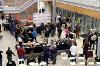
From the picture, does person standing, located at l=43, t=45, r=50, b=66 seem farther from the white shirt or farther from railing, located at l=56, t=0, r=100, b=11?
railing, located at l=56, t=0, r=100, b=11

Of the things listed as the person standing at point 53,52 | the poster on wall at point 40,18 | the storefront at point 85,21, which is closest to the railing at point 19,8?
the storefront at point 85,21

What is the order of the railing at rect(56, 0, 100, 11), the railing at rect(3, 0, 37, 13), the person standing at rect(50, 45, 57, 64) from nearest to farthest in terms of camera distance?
the person standing at rect(50, 45, 57, 64)
the railing at rect(56, 0, 100, 11)
the railing at rect(3, 0, 37, 13)

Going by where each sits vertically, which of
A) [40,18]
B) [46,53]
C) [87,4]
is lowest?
[46,53]

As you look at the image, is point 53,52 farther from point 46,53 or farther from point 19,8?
point 19,8

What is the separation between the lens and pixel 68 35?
29.8 metres

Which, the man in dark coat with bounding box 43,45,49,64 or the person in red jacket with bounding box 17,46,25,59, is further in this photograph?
the person in red jacket with bounding box 17,46,25,59

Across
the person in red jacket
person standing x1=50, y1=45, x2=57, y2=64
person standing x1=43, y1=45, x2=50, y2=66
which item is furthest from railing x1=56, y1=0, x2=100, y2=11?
the person in red jacket

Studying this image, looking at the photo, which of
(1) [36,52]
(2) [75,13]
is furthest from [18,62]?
(2) [75,13]

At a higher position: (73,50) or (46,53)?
(73,50)

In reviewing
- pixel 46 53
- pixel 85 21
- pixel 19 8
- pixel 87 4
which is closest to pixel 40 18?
pixel 85 21

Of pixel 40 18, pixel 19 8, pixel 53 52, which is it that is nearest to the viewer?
pixel 53 52

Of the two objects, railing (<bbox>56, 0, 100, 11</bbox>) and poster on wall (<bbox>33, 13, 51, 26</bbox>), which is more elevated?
railing (<bbox>56, 0, 100, 11</bbox>)

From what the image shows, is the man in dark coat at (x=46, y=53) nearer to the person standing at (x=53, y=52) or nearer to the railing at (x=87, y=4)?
the person standing at (x=53, y=52)

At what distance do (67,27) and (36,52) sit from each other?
865 centimetres
